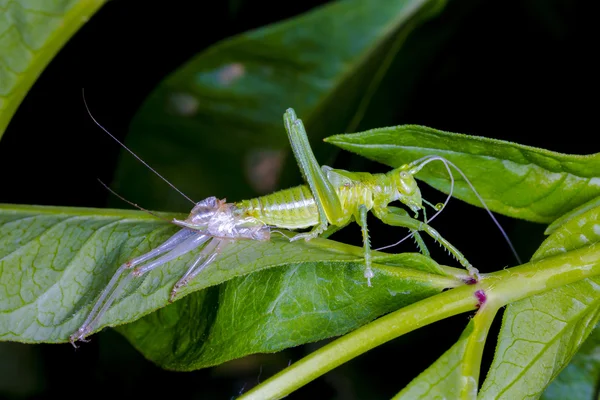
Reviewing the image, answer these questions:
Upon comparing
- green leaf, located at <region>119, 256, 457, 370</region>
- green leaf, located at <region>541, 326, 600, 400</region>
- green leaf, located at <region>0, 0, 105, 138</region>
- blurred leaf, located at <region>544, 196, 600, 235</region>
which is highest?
green leaf, located at <region>0, 0, 105, 138</region>

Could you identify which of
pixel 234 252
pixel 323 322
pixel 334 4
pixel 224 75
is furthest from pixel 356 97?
pixel 323 322

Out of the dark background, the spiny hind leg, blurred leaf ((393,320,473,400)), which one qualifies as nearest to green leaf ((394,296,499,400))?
blurred leaf ((393,320,473,400))

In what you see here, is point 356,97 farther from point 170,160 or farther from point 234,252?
point 234,252

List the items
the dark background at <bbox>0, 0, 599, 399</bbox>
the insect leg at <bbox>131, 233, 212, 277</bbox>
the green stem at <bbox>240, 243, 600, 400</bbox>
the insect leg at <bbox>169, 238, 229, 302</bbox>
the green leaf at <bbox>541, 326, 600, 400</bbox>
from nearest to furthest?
the green stem at <bbox>240, 243, 600, 400</bbox>, the insect leg at <bbox>169, 238, 229, 302</bbox>, the insect leg at <bbox>131, 233, 212, 277</bbox>, the green leaf at <bbox>541, 326, 600, 400</bbox>, the dark background at <bbox>0, 0, 599, 399</bbox>

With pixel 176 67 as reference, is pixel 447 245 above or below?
below

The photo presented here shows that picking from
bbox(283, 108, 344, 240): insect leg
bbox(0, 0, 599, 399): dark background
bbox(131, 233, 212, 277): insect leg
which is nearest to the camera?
bbox(131, 233, 212, 277): insect leg

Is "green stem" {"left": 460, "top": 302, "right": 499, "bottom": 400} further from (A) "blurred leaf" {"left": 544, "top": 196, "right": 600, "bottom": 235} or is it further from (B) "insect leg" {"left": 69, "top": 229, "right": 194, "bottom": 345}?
(B) "insect leg" {"left": 69, "top": 229, "right": 194, "bottom": 345}
